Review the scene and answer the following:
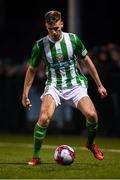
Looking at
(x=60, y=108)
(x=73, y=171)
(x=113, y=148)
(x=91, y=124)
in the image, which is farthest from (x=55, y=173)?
(x=60, y=108)

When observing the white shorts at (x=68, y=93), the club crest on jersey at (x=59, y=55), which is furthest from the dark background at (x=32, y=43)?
the club crest on jersey at (x=59, y=55)

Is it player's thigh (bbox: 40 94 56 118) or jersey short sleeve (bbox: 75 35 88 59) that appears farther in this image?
jersey short sleeve (bbox: 75 35 88 59)

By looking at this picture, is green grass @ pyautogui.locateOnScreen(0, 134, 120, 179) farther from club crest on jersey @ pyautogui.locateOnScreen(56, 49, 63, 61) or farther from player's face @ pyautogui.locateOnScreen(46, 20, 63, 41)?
player's face @ pyautogui.locateOnScreen(46, 20, 63, 41)

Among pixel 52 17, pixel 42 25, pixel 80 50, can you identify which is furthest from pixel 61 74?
pixel 42 25

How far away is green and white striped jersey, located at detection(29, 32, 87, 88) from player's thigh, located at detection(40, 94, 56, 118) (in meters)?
0.26

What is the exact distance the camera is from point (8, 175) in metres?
11.1

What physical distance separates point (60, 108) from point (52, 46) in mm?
7921

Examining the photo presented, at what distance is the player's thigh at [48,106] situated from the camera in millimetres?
12211

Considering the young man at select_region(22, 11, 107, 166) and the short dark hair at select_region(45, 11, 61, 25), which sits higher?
the short dark hair at select_region(45, 11, 61, 25)

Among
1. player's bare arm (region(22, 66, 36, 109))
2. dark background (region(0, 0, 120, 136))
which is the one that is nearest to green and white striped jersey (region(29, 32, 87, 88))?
player's bare arm (region(22, 66, 36, 109))

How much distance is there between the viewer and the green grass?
11.1 m

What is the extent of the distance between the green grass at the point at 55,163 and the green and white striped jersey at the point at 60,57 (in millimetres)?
1218

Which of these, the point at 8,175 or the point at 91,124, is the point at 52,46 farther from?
the point at 8,175

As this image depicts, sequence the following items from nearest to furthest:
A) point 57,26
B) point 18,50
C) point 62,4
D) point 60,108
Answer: point 57,26 → point 60,108 → point 18,50 → point 62,4
